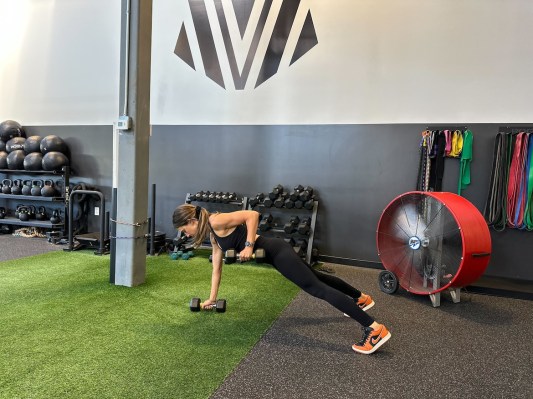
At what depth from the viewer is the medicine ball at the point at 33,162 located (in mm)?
5902

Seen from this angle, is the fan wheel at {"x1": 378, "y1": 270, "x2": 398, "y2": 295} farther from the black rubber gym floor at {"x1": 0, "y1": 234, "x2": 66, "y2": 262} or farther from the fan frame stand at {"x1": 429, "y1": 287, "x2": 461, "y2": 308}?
the black rubber gym floor at {"x1": 0, "y1": 234, "x2": 66, "y2": 262}

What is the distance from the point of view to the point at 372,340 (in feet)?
7.90

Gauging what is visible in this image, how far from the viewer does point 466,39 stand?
4301 mm

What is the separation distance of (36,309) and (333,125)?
3.78 m

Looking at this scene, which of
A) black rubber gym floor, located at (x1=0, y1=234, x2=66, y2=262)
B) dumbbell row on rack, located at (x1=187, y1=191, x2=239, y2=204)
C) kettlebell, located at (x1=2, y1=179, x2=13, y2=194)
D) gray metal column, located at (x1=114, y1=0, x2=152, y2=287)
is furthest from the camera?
kettlebell, located at (x1=2, y1=179, x2=13, y2=194)

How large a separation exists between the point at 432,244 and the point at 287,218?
2171 mm

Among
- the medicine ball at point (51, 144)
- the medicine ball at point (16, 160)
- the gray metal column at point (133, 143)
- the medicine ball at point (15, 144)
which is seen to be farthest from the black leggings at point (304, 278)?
the medicine ball at point (15, 144)

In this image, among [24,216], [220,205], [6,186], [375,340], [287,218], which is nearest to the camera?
[375,340]

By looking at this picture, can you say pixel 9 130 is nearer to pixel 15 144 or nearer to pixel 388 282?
pixel 15 144

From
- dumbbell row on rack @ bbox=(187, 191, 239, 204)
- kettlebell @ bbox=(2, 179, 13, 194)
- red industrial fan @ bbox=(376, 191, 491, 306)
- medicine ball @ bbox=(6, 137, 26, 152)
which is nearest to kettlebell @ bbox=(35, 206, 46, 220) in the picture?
kettlebell @ bbox=(2, 179, 13, 194)

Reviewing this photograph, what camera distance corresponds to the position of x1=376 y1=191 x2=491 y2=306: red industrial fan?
312 cm

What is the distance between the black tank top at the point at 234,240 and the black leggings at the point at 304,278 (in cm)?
11

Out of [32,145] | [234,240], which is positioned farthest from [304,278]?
[32,145]

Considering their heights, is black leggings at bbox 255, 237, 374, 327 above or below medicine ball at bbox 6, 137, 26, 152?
below
